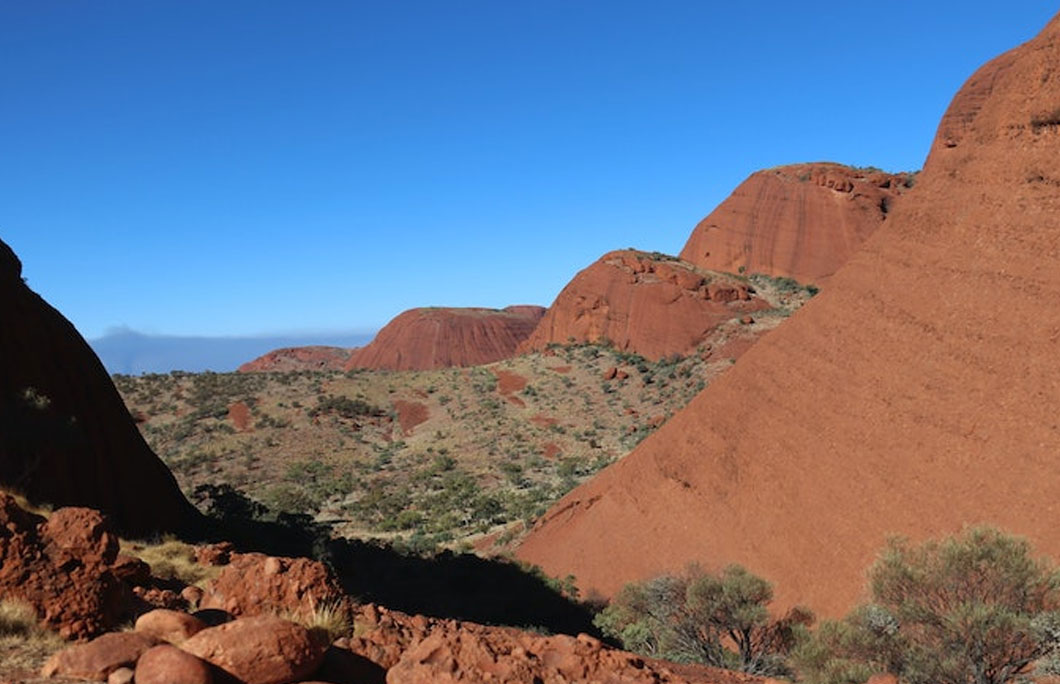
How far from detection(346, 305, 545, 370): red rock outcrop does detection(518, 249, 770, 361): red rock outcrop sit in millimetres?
38023

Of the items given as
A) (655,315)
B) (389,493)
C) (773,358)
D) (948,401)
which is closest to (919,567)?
(948,401)

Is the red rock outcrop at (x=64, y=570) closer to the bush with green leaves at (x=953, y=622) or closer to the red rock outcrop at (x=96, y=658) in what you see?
the red rock outcrop at (x=96, y=658)

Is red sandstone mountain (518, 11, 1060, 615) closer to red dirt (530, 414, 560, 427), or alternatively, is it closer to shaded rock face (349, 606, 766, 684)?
shaded rock face (349, 606, 766, 684)

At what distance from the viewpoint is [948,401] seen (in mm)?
14719

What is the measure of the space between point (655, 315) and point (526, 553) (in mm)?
36158

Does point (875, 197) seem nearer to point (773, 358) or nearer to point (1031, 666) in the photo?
point (773, 358)

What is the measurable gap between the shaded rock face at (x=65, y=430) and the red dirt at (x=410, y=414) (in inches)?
1184

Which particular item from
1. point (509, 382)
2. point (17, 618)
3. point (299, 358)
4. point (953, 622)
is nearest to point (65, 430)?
point (17, 618)

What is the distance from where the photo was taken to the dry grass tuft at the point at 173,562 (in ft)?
29.3

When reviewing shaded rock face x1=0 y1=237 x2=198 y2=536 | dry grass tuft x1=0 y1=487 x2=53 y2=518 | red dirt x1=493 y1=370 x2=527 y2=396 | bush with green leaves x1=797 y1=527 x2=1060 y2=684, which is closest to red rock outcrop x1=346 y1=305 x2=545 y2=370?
red dirt x1=493 y1=370 x2=527 y2=396

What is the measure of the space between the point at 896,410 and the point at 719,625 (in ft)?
20.2

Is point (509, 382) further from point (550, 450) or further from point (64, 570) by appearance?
point (64, 570)

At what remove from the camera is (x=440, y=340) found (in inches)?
4104

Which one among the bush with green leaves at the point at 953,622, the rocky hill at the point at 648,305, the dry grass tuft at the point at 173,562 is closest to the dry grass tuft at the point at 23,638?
the dry grass tuft at the point at 173,562
